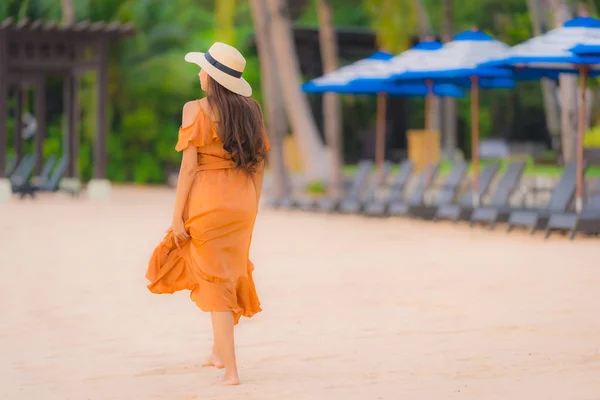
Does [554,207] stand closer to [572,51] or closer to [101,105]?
[572,51]

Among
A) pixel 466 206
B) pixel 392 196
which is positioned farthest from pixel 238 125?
pixel 392 196

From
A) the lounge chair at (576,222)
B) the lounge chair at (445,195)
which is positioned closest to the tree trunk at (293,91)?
the lounge chair at (445,195)

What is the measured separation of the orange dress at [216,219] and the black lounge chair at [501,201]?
11495mm

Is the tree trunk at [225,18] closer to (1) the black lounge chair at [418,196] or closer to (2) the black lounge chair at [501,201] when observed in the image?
(1) the black lounge chair at [418,196]

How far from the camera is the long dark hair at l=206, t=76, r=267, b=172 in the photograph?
627cm

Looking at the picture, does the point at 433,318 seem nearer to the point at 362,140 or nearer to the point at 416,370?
the point at 416,370

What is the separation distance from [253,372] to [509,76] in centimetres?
1269

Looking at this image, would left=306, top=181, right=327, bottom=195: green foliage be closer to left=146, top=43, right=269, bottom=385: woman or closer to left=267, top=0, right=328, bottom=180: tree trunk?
left=267, top=0, right=328, bottom=180: tree trunk

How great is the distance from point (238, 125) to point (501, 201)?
11888 millimetres

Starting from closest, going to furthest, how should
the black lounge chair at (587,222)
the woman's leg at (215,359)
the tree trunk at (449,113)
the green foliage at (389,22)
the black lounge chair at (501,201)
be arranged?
the woman's leg at (215,359) < the black lounge chair at (587,222) < the black lounge chair at (501,201) < the green foliage at (389,22) < the tree trunk at (449,113)

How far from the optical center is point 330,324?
339 inches

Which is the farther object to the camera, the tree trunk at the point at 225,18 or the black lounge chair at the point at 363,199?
the tree trunk at the point at 225,18

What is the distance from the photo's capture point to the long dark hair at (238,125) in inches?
247

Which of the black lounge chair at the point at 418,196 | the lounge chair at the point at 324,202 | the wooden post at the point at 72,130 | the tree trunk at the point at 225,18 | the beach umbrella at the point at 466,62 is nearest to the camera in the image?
the beach umbrella at the point at 466,62
